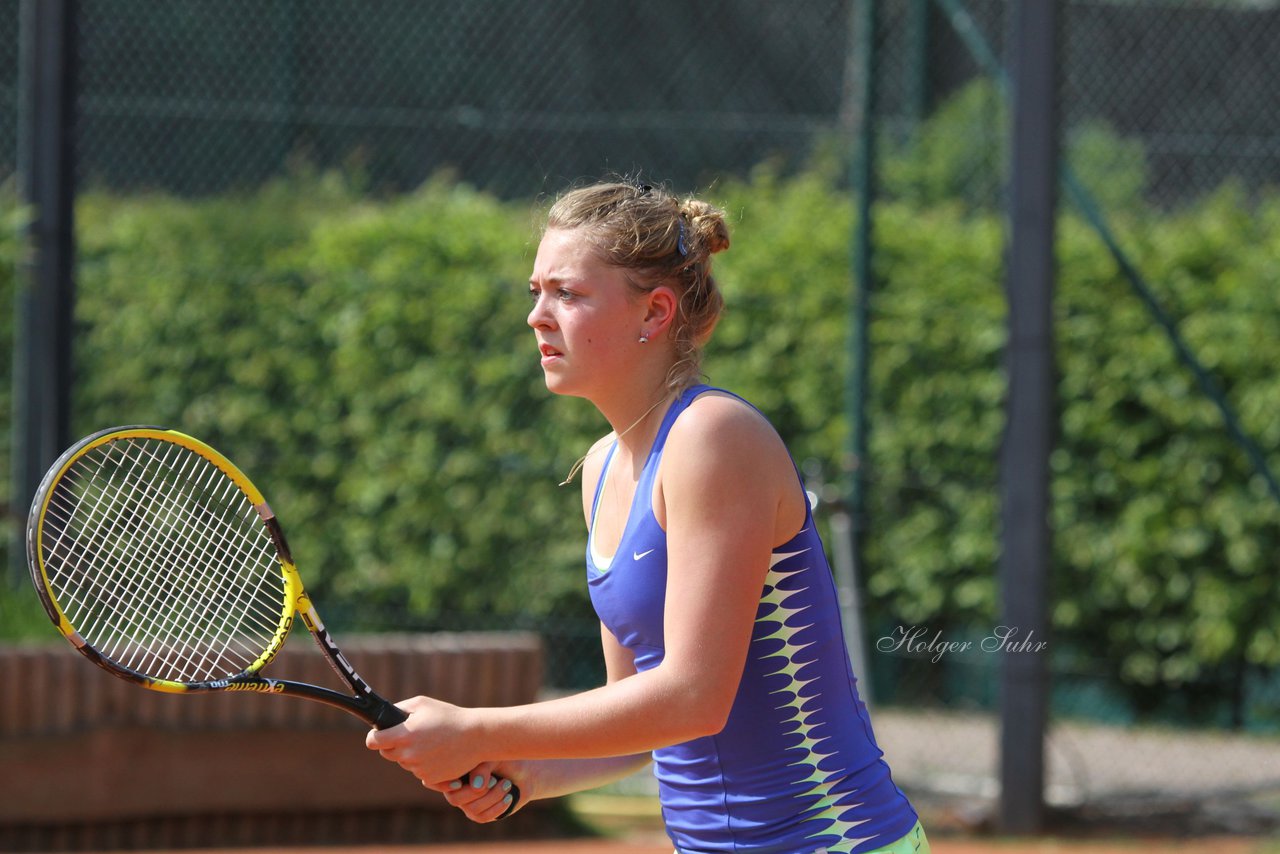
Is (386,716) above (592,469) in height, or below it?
below

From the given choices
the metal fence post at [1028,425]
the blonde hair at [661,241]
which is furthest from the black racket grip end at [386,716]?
the metal fence post at [1028,425]

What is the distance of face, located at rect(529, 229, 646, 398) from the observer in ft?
6.41

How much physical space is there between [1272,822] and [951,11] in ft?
9.68

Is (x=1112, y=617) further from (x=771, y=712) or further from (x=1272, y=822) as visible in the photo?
(x=771, y=712)

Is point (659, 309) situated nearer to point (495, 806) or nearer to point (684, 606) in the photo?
point (684, 606)

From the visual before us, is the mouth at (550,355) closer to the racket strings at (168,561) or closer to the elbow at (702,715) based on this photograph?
the elbow at (702,715)

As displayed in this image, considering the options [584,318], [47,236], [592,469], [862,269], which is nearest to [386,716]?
[592,469]

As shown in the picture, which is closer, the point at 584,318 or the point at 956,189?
the point at 584,318

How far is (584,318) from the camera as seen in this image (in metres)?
1.95

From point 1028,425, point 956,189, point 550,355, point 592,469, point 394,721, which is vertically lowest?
point 394,721

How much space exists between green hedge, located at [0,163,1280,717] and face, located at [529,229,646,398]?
161 inches

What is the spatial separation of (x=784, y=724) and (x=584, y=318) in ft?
1.82

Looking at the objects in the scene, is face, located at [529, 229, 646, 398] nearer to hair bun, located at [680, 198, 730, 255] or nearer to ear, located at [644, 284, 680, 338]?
ear, located at [644, 284, 680, 338]

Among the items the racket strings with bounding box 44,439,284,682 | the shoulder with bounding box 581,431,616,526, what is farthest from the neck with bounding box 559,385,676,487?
the racket strings with bounding box 44,439,284,682
